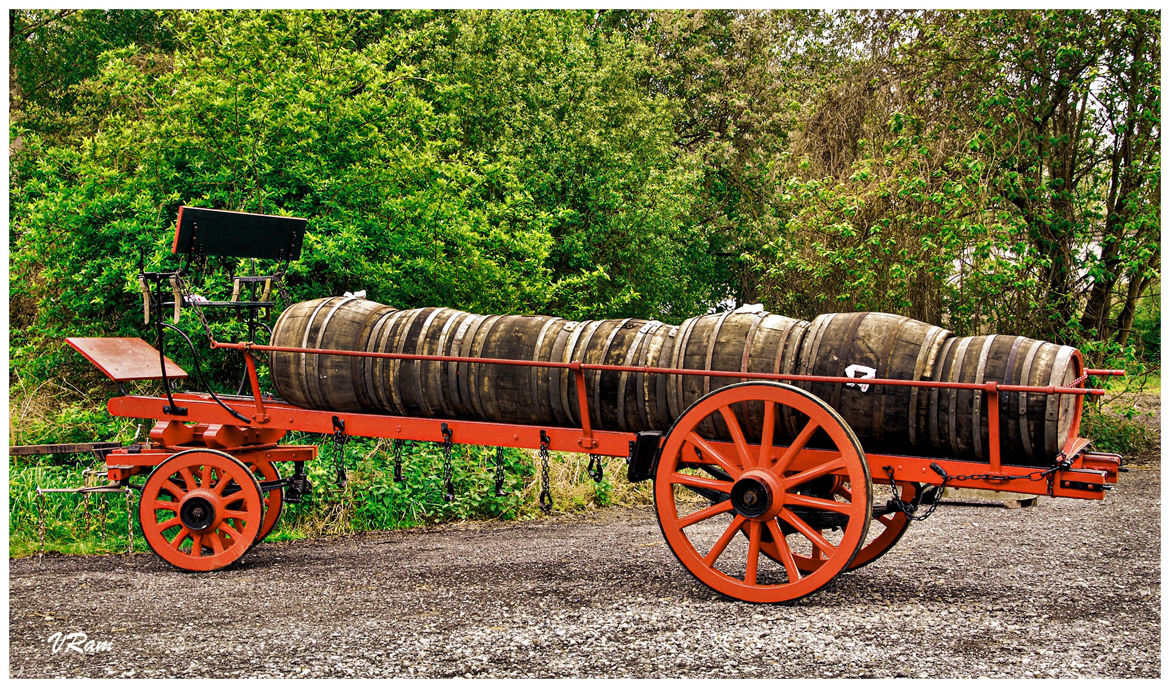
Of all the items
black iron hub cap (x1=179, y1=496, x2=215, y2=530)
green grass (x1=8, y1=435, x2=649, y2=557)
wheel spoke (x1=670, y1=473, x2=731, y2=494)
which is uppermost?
wheel spoke (x1=670, y1=473, x2=731, y2=494)

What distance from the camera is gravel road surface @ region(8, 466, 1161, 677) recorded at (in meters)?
4.37

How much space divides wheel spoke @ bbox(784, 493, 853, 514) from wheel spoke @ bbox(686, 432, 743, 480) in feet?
0.98

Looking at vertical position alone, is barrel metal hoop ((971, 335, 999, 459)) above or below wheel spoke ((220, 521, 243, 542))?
above

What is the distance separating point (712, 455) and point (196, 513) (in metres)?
3.47

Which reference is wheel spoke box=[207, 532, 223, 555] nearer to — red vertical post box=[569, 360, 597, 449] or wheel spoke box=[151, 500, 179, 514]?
wheel spoke box=[151, 500, 179, 514]

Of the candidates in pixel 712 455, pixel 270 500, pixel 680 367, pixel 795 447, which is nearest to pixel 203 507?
pixel 270 500

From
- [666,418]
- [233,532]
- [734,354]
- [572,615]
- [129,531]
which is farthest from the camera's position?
[129,531]

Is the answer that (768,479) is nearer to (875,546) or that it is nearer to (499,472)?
(875,546)

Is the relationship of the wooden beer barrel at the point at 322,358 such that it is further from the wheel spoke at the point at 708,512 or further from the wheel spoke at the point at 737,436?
the wheel spoke at the point at 737,436

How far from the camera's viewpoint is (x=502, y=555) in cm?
704

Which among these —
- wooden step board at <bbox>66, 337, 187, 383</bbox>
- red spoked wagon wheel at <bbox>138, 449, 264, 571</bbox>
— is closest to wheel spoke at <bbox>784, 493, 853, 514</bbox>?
red spoked wagon wheel at <bbox>138, 449, 264, 571</bbox>

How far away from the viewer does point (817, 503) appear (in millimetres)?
4867

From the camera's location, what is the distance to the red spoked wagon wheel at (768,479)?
480 centimetres

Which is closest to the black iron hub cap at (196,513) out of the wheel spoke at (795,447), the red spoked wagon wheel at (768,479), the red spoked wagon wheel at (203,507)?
the red spoked wagon wheel at (203,507)
